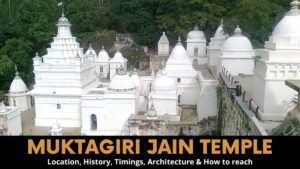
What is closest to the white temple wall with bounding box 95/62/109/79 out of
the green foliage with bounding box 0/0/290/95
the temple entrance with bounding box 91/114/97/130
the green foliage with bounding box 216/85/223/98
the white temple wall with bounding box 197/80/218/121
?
the green foliage with bounding box 0/0/290/95

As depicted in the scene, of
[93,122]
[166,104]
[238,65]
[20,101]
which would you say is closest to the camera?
[166,104]

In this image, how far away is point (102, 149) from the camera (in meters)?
7.45

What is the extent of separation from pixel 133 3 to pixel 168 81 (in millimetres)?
25112

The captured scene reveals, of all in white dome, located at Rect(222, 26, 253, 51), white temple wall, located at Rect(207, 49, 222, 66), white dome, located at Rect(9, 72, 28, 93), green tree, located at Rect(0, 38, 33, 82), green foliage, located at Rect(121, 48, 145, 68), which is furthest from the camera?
green foliage, located at Rect(121, 48, 145, 68)

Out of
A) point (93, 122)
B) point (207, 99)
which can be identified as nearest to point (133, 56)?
point (93, 122)

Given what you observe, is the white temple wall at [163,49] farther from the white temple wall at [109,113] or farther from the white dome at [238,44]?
the white temple wall at [109,113]

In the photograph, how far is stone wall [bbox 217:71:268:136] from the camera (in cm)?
1081

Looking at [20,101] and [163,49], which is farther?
[163,49]

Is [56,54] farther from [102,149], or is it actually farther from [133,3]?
[133,3]

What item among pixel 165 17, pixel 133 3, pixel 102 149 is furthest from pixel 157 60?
pixel 102 149

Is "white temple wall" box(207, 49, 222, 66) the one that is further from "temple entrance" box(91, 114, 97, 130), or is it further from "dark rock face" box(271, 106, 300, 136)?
"dark rock face" box(271, 106, 300, 136)

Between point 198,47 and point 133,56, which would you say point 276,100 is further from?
point 133,56

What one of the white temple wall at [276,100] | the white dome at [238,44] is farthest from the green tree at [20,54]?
the white temple wall at [276,100]

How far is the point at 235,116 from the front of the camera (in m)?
14.3
